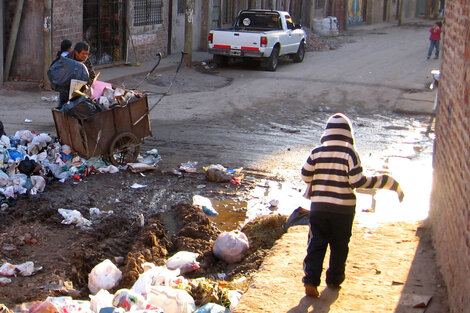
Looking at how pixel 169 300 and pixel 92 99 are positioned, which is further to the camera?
pixel 92 99

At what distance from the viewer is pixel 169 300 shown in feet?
18.4

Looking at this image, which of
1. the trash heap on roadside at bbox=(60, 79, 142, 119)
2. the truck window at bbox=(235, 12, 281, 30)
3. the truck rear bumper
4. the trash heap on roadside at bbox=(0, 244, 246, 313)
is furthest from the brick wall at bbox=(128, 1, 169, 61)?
the trash heap on roadside at bbox=(0, 244, 246, 313)

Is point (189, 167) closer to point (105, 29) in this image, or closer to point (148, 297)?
point (148, 297)

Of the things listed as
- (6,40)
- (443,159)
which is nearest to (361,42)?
(6,40)

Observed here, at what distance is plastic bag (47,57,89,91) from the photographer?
10.3 metres

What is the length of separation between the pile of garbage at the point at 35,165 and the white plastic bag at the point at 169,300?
12.8ft

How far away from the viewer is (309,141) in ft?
43.3

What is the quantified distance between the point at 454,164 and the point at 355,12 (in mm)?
37783

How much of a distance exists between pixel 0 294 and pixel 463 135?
4357mm

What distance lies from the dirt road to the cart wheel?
375 mm

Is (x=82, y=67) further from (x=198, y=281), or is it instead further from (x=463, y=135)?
(x=463, y=135)

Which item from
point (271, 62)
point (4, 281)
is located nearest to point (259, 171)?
point (4, 281)

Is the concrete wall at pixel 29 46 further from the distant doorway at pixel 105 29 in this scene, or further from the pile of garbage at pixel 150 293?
the pile of garbage at pixel 150 293

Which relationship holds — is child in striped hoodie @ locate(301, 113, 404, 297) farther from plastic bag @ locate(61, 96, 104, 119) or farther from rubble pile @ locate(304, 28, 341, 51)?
rubble pile @ locate(304, 28, 341, 51)
